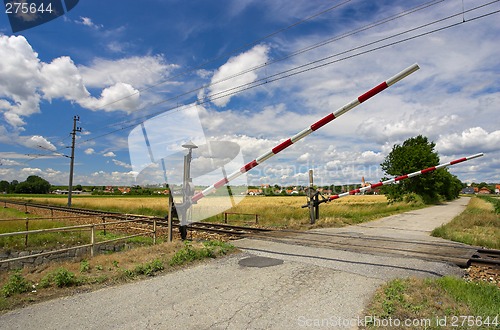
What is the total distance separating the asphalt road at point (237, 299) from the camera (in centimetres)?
436

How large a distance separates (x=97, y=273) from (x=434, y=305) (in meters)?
6.57

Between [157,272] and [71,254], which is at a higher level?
[157,272]

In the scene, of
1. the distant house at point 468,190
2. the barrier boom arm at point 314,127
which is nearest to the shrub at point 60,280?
the barrier boom arm at point 314,127

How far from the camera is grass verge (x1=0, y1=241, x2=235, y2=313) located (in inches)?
219

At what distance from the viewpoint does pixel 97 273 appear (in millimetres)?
6781

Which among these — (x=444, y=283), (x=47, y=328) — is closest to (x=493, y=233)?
(x=444, y=283)

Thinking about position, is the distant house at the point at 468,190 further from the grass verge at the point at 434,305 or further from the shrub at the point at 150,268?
the shrub at the point at 150,268

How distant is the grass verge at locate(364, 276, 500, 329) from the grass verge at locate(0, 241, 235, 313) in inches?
176

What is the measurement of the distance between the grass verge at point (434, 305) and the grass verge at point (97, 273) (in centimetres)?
448

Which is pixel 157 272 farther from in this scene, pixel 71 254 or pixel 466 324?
pixel 71 254

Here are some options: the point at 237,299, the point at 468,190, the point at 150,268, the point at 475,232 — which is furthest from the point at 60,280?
the point at 468,190

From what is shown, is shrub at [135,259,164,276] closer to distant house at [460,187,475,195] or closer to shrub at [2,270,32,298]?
shrub at [2,270,32,298]

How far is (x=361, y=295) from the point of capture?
17.4 ft

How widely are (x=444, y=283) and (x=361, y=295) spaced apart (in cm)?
172
